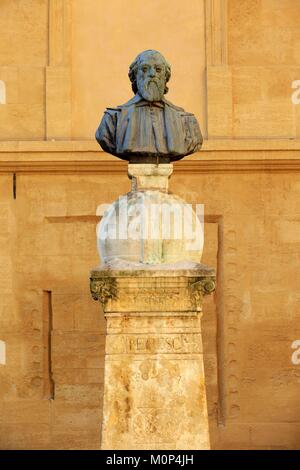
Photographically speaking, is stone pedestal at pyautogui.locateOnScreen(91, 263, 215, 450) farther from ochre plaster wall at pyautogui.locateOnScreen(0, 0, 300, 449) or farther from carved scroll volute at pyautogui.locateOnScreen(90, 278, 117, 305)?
ochre plaster wall at pyautogui.locateOnScreen(0, 0, 300, 449)

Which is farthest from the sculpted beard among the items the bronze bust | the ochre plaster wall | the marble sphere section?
the ochre plaster wall

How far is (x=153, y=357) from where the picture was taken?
544 inches

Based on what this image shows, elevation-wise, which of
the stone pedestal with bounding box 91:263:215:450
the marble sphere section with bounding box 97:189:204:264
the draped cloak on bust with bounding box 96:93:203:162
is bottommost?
the stone pedestal with bounding box 91:263:215:450

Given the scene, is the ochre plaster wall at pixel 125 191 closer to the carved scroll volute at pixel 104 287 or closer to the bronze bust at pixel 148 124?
the bronze bust at pixel 148 124

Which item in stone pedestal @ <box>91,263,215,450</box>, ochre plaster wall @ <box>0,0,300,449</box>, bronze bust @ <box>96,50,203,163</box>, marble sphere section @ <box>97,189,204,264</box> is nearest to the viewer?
stone pedestal @ <box>91,263,215,450</box>

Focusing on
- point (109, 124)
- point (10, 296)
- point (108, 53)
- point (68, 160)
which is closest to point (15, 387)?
point (10, 296)

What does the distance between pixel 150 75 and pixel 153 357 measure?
8.07 feet

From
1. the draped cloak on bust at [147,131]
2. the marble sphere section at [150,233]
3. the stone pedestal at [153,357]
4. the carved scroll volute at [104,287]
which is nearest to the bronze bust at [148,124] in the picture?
the draped cloak on bust at [147,131]

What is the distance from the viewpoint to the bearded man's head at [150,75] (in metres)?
14.5

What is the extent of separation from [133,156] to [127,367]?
6.11 ft

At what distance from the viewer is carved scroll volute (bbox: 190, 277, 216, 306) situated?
13836mm

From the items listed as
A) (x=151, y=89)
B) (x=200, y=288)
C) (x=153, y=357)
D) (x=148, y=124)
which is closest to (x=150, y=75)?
(x=151, y=89)
